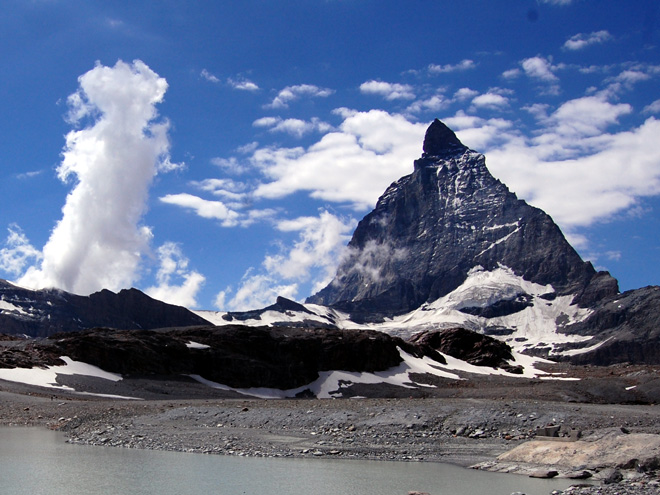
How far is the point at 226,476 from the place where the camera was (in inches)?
1157

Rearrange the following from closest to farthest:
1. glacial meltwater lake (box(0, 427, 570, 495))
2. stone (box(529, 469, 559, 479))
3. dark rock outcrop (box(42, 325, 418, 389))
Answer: glacial meltwater lake (box(0, 427, 570, 495))
stone (box(529, 469, 559, 479))
dark rock outcrop (box(42, 325, 418, 389))

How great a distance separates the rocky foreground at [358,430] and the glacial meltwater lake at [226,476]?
6.75 feet

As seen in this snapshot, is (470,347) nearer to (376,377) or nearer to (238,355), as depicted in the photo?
(376,377)

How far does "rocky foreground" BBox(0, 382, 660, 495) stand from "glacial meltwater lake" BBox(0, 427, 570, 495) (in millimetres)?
2058

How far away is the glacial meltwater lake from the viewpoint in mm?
26438

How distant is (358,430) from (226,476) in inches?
552

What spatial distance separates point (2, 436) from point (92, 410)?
12782mm

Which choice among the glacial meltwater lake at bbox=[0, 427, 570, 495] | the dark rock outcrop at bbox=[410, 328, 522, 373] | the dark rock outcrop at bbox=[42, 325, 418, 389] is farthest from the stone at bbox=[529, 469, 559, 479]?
the dark rock outcrop at bbox=[410, 328, 522, 373]

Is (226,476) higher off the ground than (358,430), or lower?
lower

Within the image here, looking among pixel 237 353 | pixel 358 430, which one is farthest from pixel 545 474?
pixel 237 353

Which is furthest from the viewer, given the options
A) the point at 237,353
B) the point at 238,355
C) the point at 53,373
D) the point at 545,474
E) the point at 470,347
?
the point at 470,347

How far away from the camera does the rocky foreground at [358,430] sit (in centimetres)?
3388

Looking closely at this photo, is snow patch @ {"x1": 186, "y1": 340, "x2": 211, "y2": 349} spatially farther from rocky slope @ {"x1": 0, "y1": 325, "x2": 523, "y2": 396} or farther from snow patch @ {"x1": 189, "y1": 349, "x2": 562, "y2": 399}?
snow patch @ {"x1": 189, "y1": 349, "x2": 562, "y2": 399}

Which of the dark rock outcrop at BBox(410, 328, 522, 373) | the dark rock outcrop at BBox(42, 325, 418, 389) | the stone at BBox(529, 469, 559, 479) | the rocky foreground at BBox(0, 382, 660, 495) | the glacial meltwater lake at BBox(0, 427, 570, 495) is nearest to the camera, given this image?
the glacial meltwater lake at BBox(0, 427, 570, 495)
